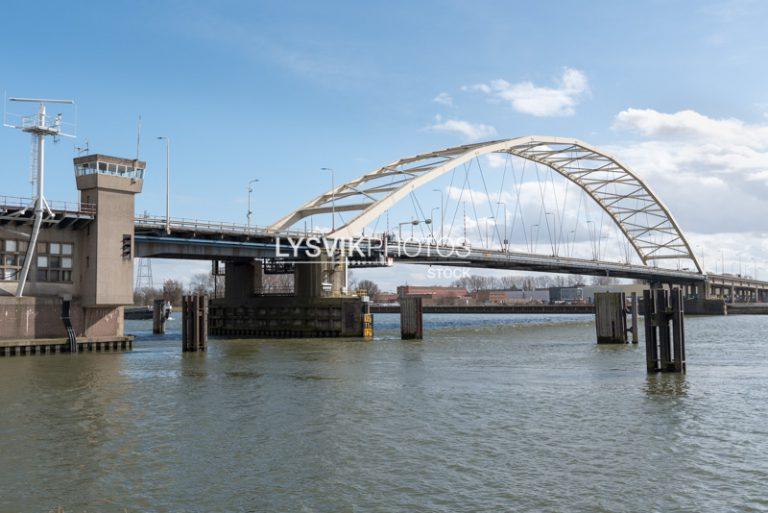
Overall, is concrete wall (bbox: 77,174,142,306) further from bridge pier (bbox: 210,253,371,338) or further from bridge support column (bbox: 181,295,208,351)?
bridge pier (bbox: 210,253,371,338)

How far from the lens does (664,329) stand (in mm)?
34219

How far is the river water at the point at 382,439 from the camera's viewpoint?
14.7 meters

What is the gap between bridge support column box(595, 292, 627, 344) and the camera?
5550 cm

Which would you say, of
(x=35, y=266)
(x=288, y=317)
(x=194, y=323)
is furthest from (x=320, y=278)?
(x=35, y=266)

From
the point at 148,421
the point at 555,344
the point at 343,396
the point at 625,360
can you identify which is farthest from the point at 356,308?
the point at 148,421

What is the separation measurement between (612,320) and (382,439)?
4029 cm

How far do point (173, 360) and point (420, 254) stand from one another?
40.7m

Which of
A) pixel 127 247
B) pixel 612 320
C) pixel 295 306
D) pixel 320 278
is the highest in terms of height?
pixel 127 247

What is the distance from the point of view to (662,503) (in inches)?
558

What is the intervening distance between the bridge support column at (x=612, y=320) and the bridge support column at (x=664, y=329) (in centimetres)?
2126

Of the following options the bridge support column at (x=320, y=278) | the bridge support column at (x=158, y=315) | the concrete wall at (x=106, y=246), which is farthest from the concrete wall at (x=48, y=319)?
the bridge support column at (x=158, y=315)

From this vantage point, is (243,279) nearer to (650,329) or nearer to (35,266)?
(35,266)

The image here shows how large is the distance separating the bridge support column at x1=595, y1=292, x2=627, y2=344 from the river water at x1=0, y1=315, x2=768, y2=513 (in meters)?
18.2

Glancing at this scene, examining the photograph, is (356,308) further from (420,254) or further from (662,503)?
(662,503)
